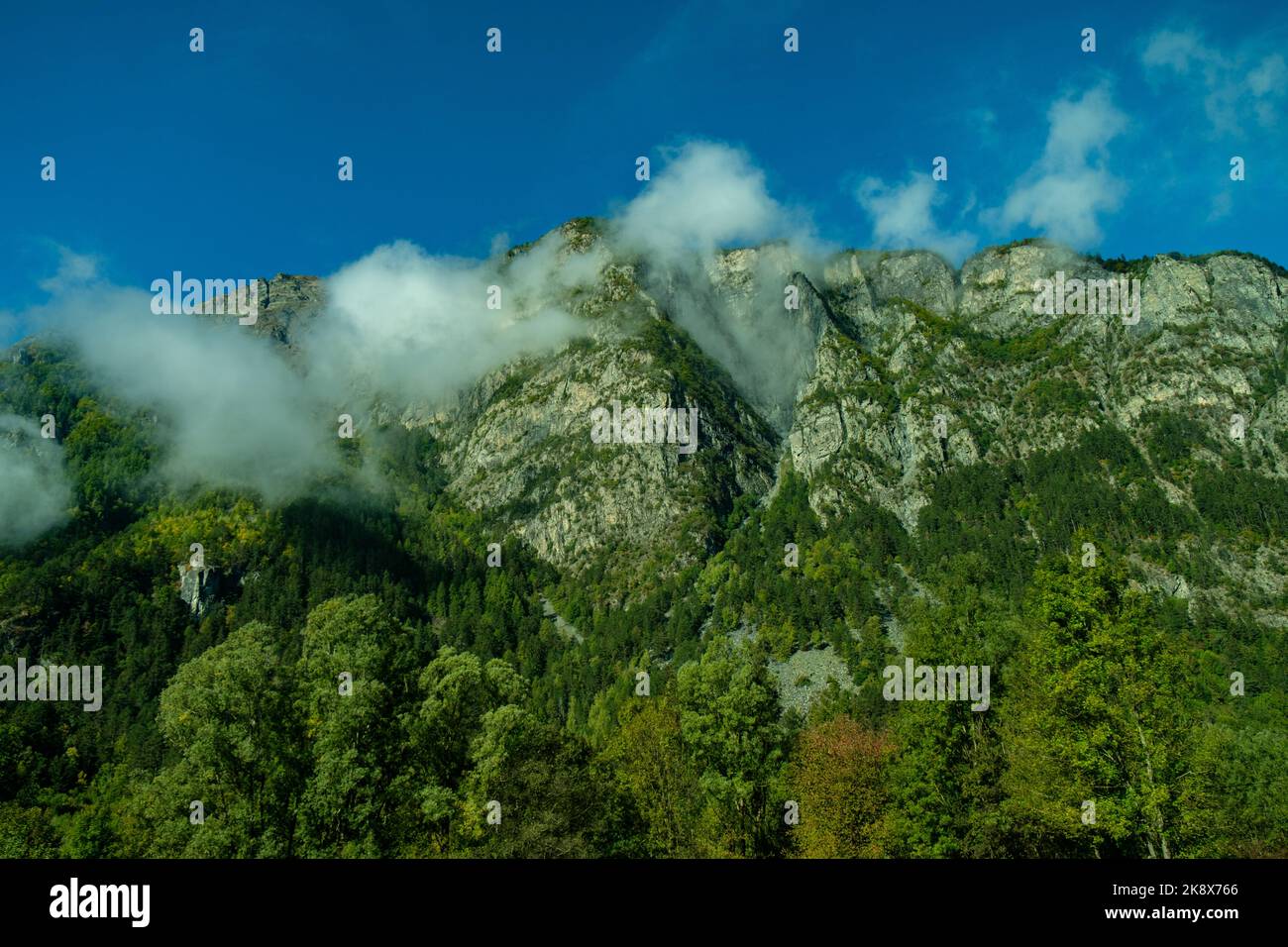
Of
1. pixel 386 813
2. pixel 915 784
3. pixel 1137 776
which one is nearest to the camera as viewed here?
pixel 1137 776

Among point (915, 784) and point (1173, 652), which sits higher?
point (1173, 652)

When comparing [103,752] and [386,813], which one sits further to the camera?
[103,752]

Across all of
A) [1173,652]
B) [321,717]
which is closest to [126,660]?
[321,717]

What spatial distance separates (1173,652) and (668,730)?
85.8ft

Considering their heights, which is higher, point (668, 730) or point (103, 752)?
point (668, 730)

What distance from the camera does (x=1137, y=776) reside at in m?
27.3
